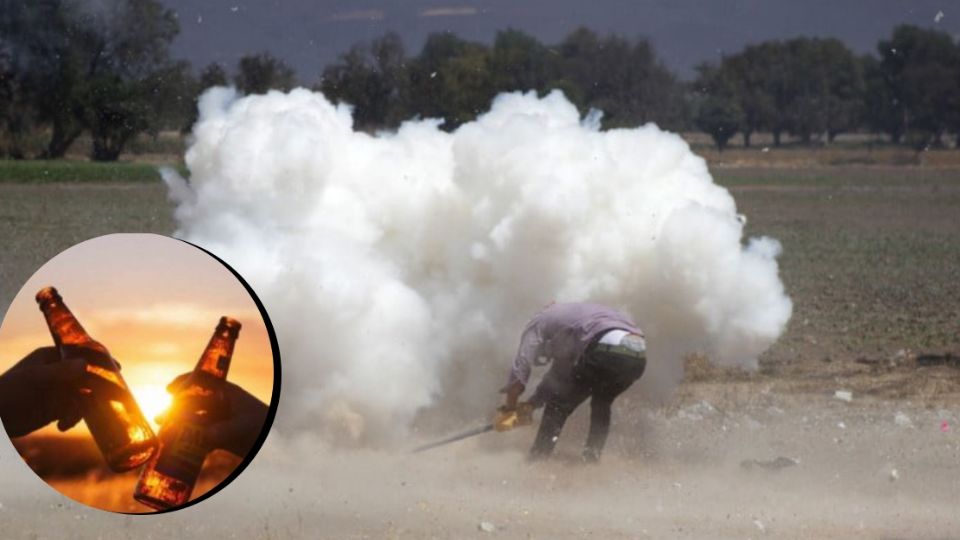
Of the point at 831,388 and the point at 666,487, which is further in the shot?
the point at 831,388

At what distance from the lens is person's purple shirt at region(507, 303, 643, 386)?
7.91 meters

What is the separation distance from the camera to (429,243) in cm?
930

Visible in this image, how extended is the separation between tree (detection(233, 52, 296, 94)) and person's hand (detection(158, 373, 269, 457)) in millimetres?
7270

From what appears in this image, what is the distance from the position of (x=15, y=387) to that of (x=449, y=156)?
489 centimetres

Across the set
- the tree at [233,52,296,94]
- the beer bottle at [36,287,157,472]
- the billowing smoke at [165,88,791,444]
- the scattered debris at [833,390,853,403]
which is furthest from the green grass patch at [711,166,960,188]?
the beer bottle at [36,287,157,472]

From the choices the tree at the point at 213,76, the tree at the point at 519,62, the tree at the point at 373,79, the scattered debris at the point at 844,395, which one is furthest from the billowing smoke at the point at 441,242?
the tree at the point at 519,62

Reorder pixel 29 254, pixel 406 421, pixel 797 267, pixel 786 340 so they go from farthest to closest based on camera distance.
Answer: pixel 797 267 < pixel 29 254 < pixel 786 340 < pixel 406 421

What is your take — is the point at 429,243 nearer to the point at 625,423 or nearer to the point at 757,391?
the point at 625,423

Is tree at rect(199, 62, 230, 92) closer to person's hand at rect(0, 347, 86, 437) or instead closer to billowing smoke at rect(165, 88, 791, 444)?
billowing smoke at rect(165, 88, 791, 444)

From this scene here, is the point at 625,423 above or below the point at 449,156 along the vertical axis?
below

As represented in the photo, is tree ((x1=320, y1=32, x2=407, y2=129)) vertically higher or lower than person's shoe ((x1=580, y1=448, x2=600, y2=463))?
higher

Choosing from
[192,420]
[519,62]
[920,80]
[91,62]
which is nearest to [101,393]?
[192,420]

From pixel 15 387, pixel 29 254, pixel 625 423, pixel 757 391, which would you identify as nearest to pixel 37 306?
pixel 15 387

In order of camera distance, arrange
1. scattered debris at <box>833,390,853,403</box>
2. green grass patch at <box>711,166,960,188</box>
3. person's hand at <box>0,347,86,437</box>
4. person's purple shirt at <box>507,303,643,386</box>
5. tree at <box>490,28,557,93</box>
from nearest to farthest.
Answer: person's hand at <box>0,347,86,437</box>
person's purple shirt at <box>507,303,643,386</box>
scattered debris at <box>833,390,853,403</box>
tree at <box>490,28,557,93</box>
green grass patch at <box>711,166,960,188</box>
